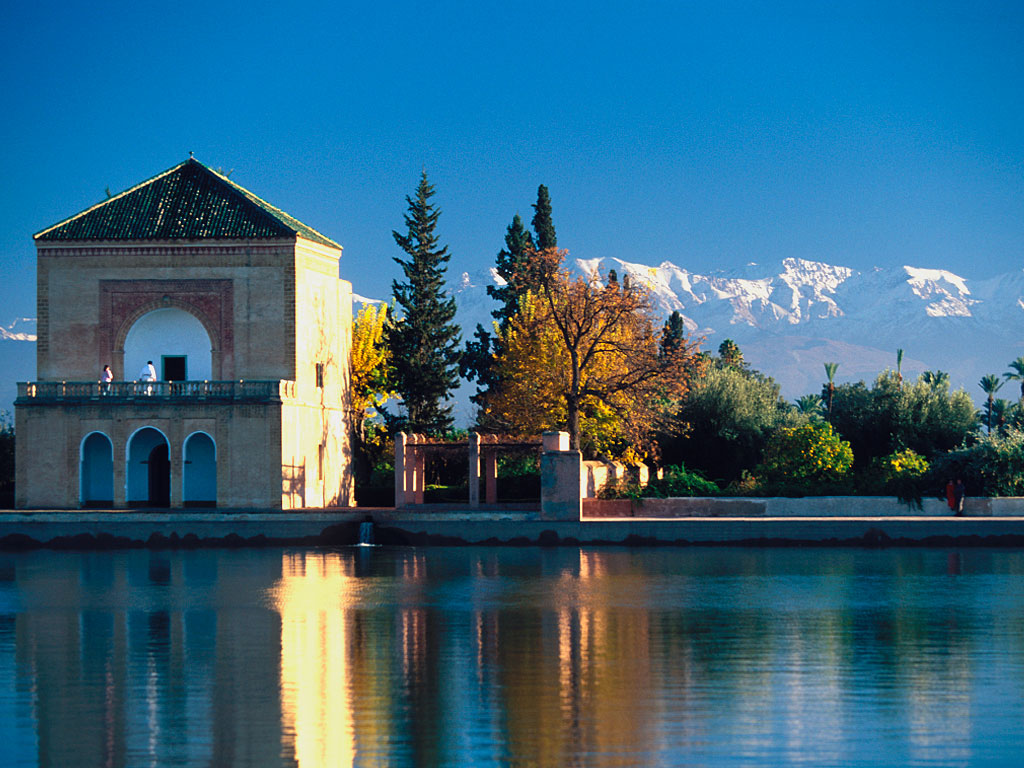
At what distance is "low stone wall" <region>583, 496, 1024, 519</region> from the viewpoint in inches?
1356

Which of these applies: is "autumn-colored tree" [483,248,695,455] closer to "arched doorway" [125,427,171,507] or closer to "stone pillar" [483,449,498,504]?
"stone pillar" [483,449,498,504]

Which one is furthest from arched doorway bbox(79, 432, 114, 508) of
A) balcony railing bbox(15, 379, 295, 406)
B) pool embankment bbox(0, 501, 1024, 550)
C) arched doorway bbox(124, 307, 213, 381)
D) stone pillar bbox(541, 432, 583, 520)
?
stone pillar bbox(541, 432, 583, 520)

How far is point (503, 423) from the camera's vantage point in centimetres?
4409

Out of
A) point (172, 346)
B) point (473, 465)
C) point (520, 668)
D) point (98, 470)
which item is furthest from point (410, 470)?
point (520, 668)

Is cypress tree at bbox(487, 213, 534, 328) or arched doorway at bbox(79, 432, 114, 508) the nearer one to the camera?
arched doorway at bbox(79, 432, 114, 508)

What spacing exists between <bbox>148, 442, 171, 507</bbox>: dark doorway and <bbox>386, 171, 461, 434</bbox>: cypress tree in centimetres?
947

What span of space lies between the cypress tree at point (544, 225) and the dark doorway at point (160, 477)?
1709 cm

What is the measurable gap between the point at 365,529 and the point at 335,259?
13521mm

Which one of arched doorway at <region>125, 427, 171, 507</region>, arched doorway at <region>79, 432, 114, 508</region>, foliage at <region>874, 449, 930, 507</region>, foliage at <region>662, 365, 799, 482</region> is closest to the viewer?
foliage at <region>874, 449, 930, 507</region>

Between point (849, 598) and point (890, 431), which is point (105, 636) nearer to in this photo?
point (849, 598)

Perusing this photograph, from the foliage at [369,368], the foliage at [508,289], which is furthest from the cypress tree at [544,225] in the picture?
the foliage at [369,368]

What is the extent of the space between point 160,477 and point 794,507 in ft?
66.4

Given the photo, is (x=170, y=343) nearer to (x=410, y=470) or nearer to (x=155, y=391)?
(x=155, y=391)

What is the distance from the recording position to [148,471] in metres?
42.9
